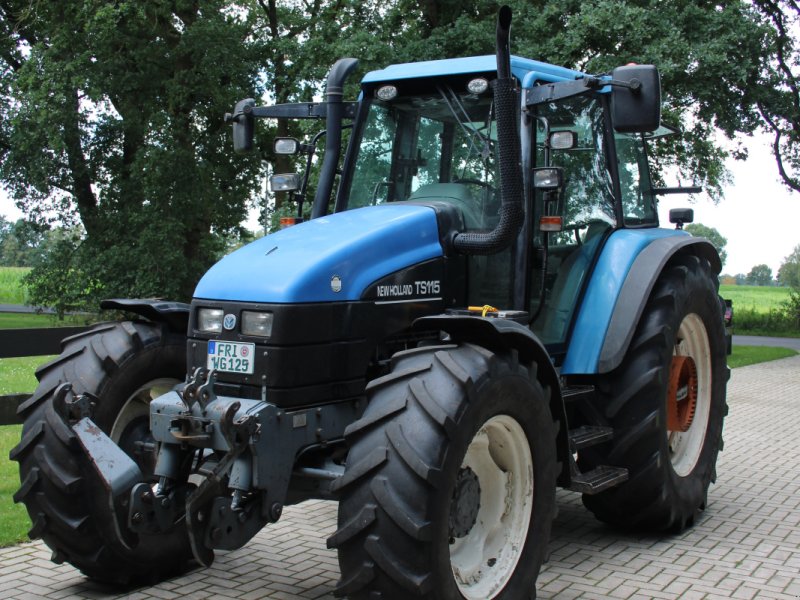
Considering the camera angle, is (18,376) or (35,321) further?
(35,321)

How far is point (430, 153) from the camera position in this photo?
5.46 meters

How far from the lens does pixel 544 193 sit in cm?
545

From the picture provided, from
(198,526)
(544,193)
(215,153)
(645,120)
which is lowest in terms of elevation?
(198,526)

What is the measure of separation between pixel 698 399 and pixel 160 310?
12.3ft

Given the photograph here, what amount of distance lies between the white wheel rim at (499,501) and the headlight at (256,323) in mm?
1060

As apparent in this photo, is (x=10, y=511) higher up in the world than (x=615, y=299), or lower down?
lower down

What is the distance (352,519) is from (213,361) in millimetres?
1118

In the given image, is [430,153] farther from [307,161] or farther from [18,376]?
[18,376]

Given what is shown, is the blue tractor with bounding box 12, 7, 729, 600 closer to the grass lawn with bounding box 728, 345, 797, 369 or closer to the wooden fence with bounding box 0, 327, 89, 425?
the wooden fence with bounding box 0, 327, 89, 425

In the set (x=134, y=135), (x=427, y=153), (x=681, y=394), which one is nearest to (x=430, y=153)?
(x=427, y=153)

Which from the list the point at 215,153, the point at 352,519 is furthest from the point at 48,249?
the point at 352,519

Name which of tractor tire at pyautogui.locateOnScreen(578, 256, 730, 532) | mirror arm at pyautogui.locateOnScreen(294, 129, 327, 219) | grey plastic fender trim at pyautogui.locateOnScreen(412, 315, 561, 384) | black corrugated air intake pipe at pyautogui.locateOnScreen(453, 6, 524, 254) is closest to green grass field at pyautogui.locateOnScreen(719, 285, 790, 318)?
tractor tire at pyautogui.locateOnScreen(578, 256, 730, 532)

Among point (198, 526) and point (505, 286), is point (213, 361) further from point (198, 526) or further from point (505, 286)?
point (505, 286)

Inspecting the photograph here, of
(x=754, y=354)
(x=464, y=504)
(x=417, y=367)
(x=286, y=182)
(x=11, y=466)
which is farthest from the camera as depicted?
(x=754, y=354)
